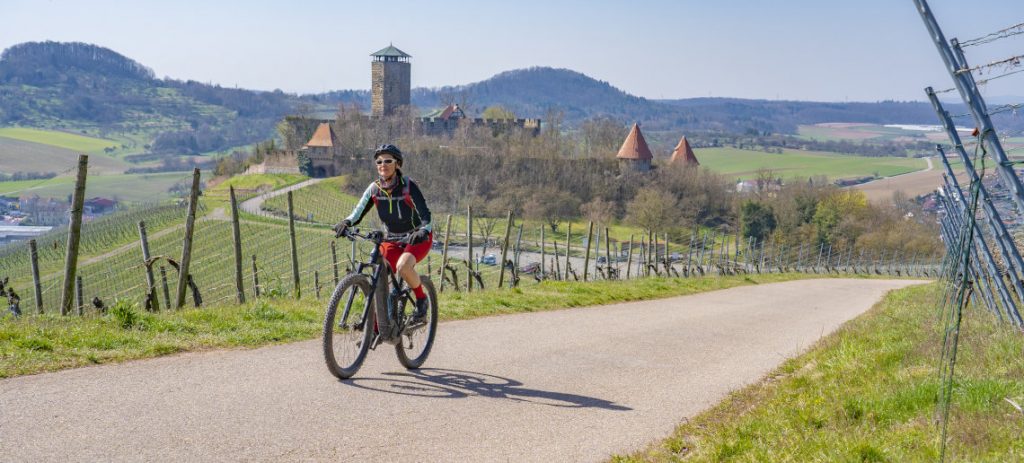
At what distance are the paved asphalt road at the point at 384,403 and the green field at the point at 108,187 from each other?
79.5 m

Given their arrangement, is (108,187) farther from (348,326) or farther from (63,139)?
(348,326)

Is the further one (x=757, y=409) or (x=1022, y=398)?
(x=757, y=409)

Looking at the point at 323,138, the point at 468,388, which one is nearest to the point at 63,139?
the point at 323,138

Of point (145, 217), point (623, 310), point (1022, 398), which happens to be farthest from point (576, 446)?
point (145, 217)

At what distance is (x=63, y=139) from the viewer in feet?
572

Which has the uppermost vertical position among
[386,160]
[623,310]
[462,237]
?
[386,160]

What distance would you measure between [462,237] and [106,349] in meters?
60.6

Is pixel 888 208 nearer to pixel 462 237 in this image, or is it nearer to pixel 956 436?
pixel 462 237

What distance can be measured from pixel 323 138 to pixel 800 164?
83.0 meters

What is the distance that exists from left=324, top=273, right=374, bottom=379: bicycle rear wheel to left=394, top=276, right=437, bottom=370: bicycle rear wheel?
33cm

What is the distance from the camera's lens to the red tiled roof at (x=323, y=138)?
102 meters

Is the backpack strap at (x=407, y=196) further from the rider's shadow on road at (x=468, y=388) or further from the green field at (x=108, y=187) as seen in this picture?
the green field at (x=108, y=187)

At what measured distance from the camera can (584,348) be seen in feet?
28.9

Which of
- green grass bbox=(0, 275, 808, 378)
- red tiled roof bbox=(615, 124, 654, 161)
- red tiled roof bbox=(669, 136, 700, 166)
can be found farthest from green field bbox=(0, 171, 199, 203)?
green grass bbox=(0, 275, 808, 378)
